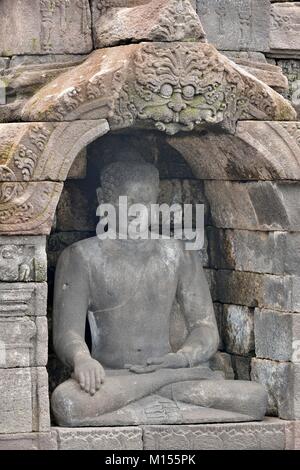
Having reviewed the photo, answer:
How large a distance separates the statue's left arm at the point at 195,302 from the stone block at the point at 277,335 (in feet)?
0.97

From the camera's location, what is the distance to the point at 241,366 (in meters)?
12.0

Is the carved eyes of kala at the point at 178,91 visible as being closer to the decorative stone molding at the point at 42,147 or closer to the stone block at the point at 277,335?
the decorative stone molding at the point at 42,147

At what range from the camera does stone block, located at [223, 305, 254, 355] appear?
11.8 meters

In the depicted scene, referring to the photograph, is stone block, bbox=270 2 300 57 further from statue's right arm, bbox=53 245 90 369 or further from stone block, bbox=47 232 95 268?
statue's right arm, bbox=53 245 90 369

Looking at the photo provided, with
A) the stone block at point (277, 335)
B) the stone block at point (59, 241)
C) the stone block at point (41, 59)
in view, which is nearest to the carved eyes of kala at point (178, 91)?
the stone block at point (41, 59)

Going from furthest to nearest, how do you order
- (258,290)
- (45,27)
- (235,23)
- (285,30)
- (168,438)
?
(285,30)
(235,23)
(258,290)
(45,27)
(168,438)

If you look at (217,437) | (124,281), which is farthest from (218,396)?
(124,281)

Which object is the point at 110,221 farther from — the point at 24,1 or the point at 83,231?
the point at 24,1

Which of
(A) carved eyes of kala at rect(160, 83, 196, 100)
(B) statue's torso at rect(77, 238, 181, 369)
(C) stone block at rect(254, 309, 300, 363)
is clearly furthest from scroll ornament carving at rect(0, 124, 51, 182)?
(C) stone block at rect(254, 309, 300, 363)

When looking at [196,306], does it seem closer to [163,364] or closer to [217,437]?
[163,364]

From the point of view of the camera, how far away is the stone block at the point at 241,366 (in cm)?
1187

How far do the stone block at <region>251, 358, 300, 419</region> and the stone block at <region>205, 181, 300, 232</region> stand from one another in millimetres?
911

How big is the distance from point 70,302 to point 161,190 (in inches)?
47.3

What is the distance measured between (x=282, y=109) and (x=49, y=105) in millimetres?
1555
